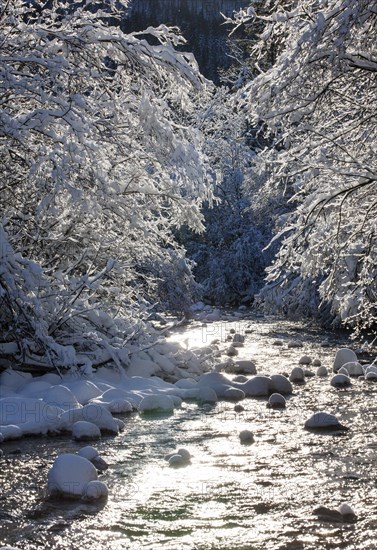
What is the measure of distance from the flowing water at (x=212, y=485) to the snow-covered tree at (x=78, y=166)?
1.82 meters

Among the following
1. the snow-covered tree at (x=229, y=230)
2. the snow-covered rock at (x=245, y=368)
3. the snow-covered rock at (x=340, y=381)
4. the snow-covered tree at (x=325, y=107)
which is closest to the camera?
the snow-covered tree at (x=325, y=107)

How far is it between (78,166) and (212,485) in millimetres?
4450

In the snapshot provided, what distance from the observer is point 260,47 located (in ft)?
27.6

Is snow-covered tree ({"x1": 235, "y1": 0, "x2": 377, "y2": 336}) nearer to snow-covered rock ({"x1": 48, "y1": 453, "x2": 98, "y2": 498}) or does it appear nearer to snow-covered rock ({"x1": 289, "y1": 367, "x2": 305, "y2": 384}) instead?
snow-covered rock ({"x1": 289, "y1": 367, "x2": 305, "y2": 384})

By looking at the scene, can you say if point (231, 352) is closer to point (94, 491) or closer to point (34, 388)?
point (34, 388)

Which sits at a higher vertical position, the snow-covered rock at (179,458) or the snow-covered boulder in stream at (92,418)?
the snow-covered boulder in stream at (92,418)

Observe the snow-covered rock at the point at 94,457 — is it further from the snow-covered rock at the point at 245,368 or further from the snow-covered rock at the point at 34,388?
the snow-covered rock at the point at 245,368

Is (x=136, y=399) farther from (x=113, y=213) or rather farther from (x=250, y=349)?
(x=250, y=349)

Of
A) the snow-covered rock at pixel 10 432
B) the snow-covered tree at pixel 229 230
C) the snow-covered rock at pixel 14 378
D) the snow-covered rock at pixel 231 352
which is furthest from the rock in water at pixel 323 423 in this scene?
the snow-covered tree at pixel 229 230

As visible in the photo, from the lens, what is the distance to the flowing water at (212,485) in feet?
17.7

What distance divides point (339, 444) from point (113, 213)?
4.63 m

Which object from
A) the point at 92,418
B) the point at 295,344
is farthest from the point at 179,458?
the point at 295,344

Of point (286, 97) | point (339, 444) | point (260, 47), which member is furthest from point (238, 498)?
point (260, 47)

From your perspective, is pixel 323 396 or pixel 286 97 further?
pixel 323 396
